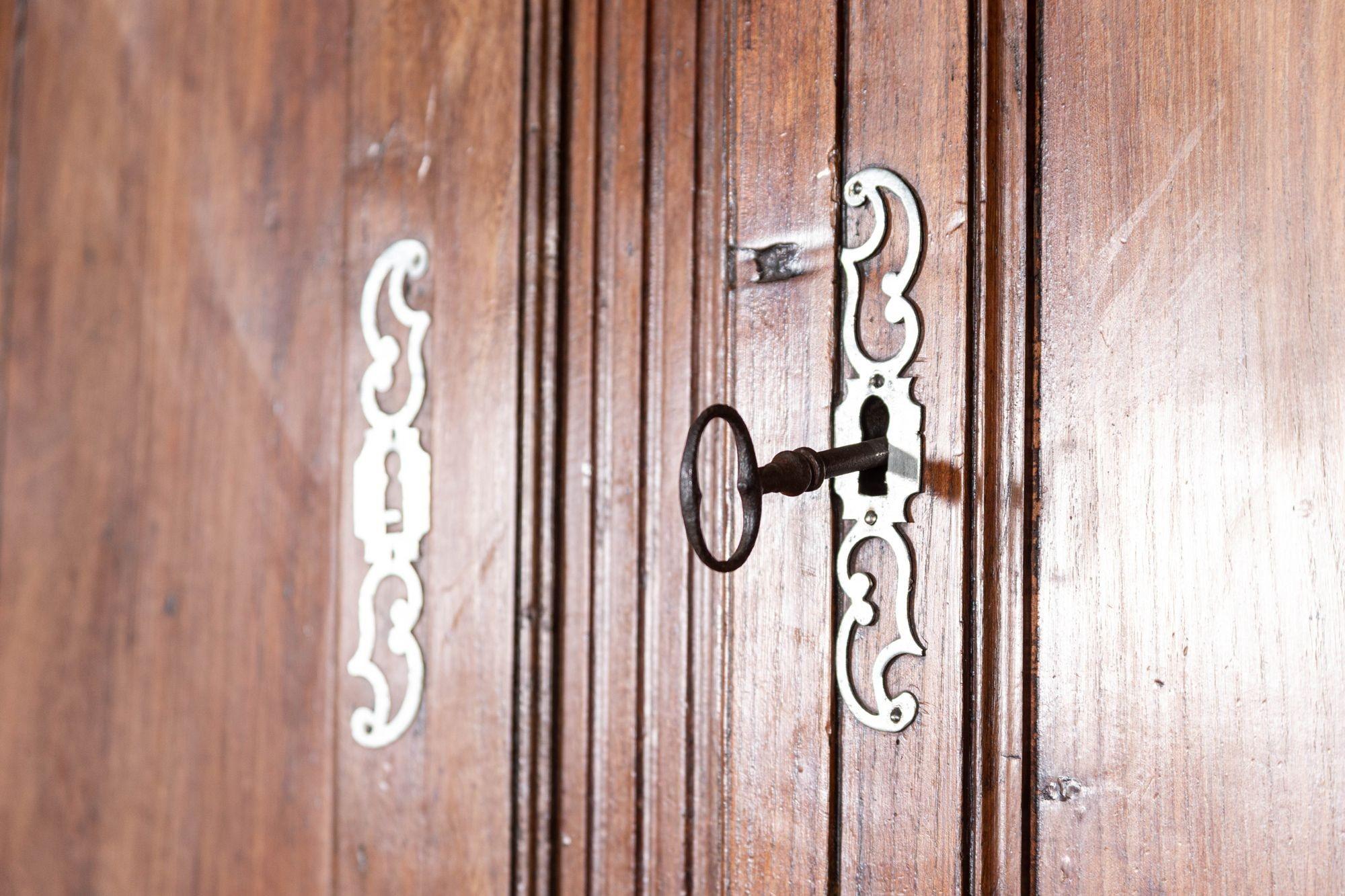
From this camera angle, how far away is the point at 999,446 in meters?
0.40

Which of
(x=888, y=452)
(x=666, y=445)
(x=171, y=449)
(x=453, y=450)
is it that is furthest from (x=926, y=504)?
(x=171, y=449)

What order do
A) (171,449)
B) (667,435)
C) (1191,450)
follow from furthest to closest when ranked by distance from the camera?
(171,449), (667,435), (1191,450)

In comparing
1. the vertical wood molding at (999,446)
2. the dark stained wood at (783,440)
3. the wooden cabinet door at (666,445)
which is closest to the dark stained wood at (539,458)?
the wooden cabinet door at (666,445)

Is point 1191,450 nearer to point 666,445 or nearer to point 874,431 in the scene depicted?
point 874,431

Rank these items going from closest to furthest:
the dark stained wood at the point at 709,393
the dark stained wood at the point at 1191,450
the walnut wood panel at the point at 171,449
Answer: the dark stained wood at the point at 1191,450, the dark stained wood at the point at 709,393, the walnut wood panel at the point at 171,449

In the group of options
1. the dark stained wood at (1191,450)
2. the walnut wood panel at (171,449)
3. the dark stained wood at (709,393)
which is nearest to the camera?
the dark stained wood at (1191,450)

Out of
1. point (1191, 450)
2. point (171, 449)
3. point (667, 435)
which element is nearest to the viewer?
point (1191, 450)

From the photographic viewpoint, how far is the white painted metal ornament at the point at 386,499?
1.77 ft

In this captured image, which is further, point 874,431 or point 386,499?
point 386,499

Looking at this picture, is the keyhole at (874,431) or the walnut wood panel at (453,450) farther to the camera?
the walnut wood panel at (453,450)

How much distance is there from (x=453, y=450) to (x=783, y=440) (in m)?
0.19

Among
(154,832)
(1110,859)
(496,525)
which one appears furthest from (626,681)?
(154,832)

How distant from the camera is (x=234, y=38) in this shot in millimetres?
651

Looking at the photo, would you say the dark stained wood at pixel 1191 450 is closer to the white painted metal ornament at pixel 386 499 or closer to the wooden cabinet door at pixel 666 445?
the wooden cabinet door at pixel 666 445
